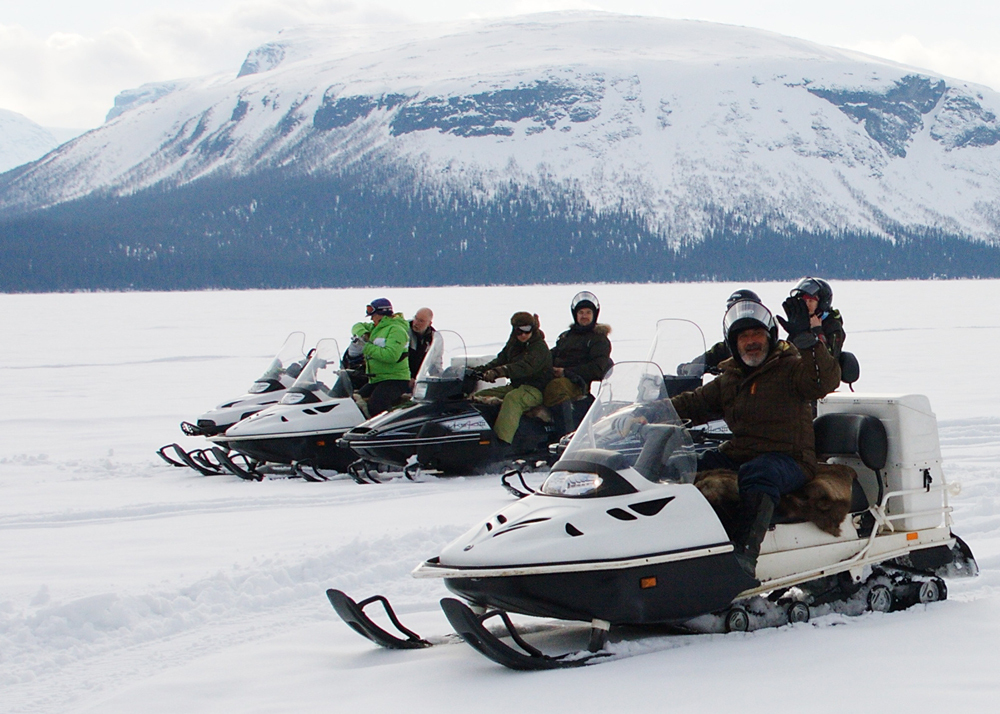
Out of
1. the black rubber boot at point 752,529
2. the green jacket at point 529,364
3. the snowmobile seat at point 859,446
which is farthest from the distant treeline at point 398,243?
the black rubber boot at point 752,529

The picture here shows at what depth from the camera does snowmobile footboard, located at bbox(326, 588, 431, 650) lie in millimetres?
3973

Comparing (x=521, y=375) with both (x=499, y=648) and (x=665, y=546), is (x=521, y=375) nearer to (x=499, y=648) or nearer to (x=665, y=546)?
(x=665, y=546)

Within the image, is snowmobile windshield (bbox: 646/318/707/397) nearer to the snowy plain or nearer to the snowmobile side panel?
the snowy plain

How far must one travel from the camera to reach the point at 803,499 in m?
4.20

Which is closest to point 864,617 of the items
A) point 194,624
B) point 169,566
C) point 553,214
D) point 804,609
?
point 804,609

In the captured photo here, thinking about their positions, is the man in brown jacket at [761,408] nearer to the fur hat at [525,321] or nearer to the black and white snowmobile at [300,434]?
the fur hat at [525,321]

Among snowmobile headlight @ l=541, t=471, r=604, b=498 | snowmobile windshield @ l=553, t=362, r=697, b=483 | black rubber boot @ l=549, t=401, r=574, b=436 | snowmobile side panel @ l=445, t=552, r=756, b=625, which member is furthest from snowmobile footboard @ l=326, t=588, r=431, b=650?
black rubber boot @ l=549, t=401, r=574, b=436

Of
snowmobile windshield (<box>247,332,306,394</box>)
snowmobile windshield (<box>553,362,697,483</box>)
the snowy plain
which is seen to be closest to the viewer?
the snowy plain

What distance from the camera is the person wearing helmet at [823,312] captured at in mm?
6504

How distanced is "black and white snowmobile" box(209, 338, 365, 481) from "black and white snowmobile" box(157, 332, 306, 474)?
36 cm

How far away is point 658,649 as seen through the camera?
3957 millimetres

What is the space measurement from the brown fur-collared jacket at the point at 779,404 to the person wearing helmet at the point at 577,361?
4.14 meters

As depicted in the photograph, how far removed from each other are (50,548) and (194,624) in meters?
1.81

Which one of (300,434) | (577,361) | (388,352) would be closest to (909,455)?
(577,361)
